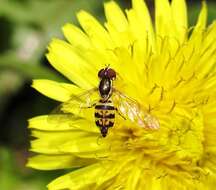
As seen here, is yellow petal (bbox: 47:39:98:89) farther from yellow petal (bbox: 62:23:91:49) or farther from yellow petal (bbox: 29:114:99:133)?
yellow petal (bbox: 29:114:99:133)

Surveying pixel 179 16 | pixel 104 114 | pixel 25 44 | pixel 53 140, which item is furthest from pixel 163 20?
pixel 25 44

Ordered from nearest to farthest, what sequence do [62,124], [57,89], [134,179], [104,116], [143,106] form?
[104,116]
[134,179]
[143,106]
[62,124]
[57,89]

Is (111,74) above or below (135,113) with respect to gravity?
above

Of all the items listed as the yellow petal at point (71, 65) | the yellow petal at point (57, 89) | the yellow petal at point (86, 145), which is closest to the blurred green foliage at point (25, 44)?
the yellow petal at point (71, 65)

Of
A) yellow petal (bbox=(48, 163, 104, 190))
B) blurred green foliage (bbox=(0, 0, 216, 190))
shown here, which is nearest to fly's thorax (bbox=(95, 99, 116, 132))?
yellow petal (bbox=(48, 163, 104, 190))

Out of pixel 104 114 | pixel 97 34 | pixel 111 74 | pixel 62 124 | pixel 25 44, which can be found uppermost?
pixel 25 44

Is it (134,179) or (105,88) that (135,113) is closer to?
(105,88)
